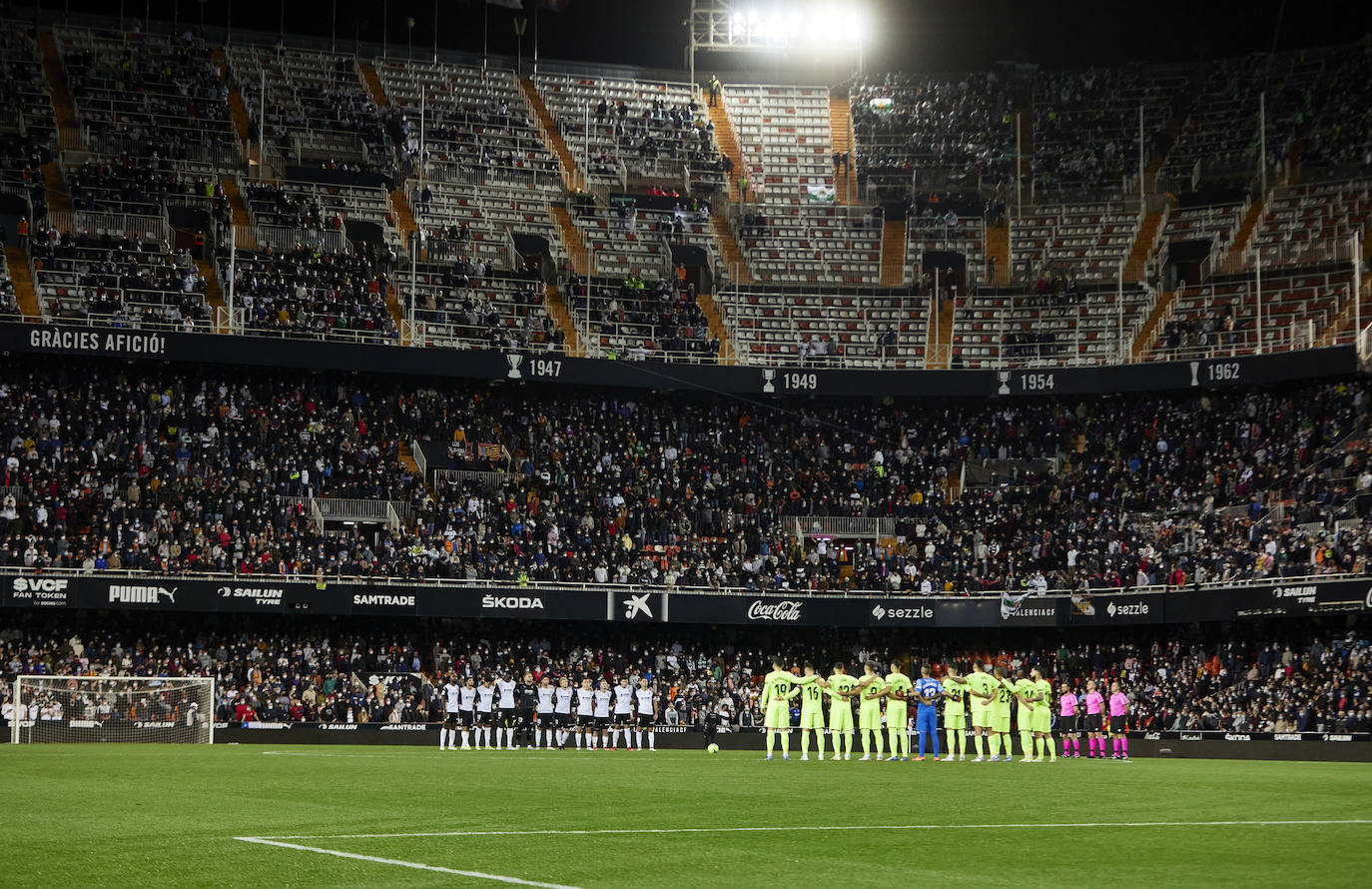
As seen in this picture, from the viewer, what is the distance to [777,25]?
208ft

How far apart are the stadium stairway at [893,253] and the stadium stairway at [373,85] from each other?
762 inches

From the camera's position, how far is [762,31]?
207 ft

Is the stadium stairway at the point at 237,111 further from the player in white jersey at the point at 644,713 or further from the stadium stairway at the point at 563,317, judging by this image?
the player in white jersey at the point at 644,713

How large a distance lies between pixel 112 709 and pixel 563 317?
67.9ft

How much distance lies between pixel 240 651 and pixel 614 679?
10.6 metres

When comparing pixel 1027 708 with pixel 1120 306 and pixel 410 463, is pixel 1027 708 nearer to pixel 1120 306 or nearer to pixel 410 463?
pixel 1120 306

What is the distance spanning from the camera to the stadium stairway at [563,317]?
169ft

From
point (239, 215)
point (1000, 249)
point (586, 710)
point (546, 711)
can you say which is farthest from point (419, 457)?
point (1000, 249)

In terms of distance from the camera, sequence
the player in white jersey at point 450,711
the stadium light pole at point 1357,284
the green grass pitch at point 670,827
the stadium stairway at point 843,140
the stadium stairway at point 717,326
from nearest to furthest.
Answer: the green grass pitch at point 670,827 < the player in white jersey at point 450,711 < the stadium light pole at point 1357,284 < the stadium stairway at point 717,326 < the stadium stairway at point 843,140

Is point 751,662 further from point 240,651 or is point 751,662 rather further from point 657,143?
point 657,143

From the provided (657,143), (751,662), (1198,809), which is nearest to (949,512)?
(751,662)

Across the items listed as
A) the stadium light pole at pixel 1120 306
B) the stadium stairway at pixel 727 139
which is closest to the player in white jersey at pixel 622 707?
the stadium light pole at pixel 1120 306

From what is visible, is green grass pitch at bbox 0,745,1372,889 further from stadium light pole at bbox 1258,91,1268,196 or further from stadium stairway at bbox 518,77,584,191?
stadium stairway at bbox 518,77,584,191

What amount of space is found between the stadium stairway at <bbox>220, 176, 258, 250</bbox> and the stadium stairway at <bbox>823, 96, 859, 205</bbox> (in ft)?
71.4
